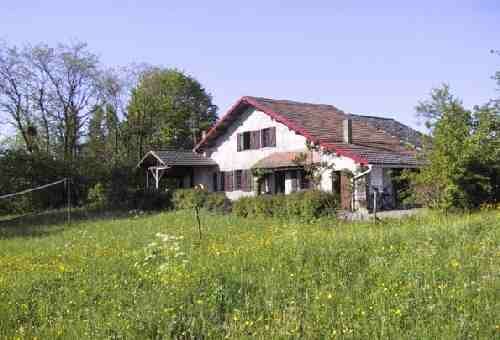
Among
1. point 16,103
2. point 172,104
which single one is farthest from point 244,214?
point 172,104

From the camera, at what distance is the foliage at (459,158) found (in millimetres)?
14219

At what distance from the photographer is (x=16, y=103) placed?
38.6 meters

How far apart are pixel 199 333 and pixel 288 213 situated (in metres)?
12.7

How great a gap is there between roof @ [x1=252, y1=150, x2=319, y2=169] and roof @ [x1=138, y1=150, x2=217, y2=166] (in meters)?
5.85

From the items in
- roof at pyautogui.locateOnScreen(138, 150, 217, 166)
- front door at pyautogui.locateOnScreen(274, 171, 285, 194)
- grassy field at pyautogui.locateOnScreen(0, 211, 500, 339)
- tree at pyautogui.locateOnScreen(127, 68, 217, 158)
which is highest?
tree at pyautogui.locateOnScreen(127, 68, 217, 158)

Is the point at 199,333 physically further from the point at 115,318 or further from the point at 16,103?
the point at 16,103

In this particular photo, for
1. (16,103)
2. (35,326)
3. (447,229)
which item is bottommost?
(35,326)

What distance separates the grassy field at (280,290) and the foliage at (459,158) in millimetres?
5093

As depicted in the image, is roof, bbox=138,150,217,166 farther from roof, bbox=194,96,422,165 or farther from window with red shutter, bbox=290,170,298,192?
window with red shutter, bbox=290,170,298,192

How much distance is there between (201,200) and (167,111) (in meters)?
28.4

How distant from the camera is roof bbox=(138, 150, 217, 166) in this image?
3009 cm

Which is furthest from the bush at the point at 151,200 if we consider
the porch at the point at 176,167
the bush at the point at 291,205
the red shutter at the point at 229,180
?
the bush at the point at 291,205

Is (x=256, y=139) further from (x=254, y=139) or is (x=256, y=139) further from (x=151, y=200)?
(x=151, y=200)

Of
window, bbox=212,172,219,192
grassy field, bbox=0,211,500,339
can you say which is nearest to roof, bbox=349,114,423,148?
window, bbox=212,172,219,192
